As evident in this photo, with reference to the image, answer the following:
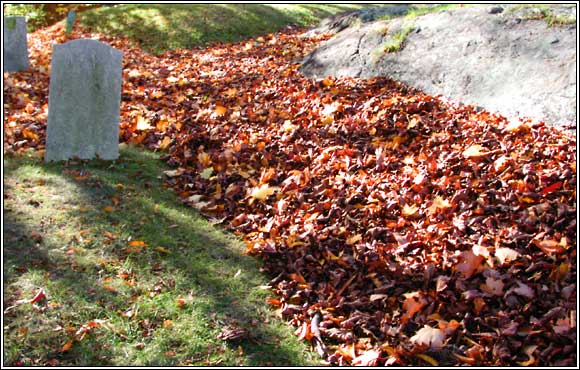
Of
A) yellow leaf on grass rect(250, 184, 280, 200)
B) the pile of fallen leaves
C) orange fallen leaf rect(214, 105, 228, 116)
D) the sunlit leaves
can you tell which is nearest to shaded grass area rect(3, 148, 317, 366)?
the pile of fallen leaves

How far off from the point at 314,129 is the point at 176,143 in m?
1.63

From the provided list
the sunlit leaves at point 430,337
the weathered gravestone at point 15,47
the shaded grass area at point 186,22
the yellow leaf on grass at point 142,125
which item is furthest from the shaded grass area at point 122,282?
the shaded grass area at point 186,22

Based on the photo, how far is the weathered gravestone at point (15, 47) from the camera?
8.90 metres

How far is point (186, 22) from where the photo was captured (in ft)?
39.3

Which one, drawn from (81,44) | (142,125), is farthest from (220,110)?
(81,44)

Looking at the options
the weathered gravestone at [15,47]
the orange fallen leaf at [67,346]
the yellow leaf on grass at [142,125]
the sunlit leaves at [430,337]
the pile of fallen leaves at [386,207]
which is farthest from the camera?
the weathered gravestone at [15,47]

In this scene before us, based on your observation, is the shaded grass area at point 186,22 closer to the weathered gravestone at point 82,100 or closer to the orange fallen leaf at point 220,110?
the orange fallen leaf at point 220,110

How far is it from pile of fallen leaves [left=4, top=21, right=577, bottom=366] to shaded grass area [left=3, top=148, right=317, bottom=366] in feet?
0.88

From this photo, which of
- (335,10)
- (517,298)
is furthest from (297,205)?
(335,10)

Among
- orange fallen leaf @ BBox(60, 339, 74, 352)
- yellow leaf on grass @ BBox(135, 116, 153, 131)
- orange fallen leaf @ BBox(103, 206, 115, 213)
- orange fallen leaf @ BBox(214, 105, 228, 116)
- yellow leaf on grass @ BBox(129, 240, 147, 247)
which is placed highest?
orange fallen leaf @ BBox(214, 105, 228, 116)

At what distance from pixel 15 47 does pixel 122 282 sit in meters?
7.11

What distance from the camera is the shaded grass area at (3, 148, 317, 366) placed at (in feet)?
10.2

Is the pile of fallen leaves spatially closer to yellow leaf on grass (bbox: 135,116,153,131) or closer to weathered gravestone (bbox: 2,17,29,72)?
yellow leaf on grass (bbox: 135,116,153,131)

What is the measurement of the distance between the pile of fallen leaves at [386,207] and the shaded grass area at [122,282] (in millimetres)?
267
